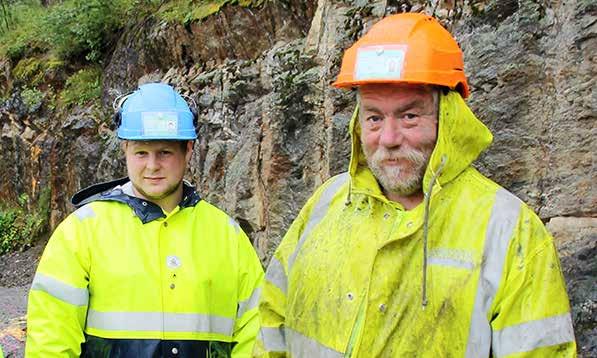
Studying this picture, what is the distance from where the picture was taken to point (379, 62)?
2.25 metres

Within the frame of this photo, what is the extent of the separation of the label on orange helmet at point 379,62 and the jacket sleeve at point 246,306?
1.33 metres

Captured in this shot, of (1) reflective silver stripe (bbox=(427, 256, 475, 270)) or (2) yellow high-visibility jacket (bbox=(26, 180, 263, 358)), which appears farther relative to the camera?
(2) yellow high-visibility jacket (bbox=(26, 180, 263, 358))

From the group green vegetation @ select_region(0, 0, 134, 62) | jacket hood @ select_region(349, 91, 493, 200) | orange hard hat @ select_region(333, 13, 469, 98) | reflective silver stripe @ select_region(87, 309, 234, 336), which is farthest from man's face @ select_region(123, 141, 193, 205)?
green vegetation @ select_region(0, 0, 134, 62)

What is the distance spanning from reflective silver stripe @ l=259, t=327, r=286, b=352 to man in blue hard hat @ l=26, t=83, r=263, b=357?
523 mm

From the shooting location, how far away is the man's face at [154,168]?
3.13m

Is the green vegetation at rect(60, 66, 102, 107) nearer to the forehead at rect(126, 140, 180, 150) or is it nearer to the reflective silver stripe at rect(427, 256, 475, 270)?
the forehead at rect(126, 140, 180, 150)

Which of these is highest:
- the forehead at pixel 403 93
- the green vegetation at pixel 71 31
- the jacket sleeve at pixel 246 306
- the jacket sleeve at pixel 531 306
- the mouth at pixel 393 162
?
the green vegetation at pixel 71 31

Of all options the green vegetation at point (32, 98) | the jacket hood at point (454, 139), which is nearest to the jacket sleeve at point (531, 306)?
the jacket hood at point (454, 139)

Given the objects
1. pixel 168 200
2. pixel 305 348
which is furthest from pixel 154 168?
pixel 305 348

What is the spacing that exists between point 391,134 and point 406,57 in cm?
26

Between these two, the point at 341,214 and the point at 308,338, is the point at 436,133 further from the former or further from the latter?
Result: the point at 308,338

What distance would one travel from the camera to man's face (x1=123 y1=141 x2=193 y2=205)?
10.3 ft

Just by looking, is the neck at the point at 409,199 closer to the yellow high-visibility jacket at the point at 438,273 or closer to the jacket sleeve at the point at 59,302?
the yellow high-visibility jacket at the point at 438,273

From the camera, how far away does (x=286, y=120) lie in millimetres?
6180
